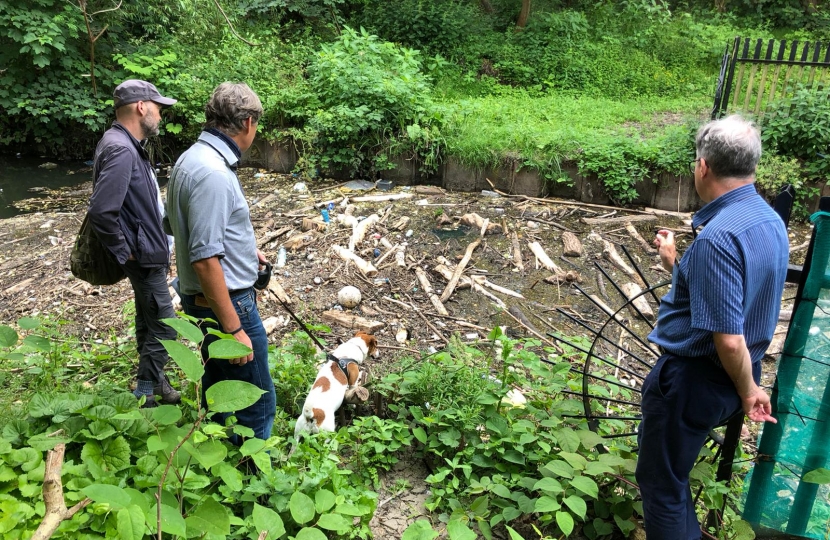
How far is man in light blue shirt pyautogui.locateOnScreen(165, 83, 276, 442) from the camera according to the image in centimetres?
254

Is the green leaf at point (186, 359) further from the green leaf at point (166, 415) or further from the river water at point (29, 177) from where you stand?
the river water at point (29, 177)

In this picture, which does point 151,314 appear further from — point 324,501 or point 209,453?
point 324,501

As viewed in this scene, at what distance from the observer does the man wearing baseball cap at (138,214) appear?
128 inches

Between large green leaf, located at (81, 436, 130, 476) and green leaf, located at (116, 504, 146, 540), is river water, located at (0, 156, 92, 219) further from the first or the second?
green leaf, located at (116, 504, 146, 540)

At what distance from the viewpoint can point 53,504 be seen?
177 centimetres

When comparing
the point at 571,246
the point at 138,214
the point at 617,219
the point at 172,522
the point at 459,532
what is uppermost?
the point at 138,214

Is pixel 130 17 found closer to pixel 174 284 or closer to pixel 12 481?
pixel 174 284

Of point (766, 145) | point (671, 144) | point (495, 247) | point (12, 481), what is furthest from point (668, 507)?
point (766, 145)

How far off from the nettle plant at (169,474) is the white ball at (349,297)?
8.93ft

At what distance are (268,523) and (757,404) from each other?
195 centimetres

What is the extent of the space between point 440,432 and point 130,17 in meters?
11.3

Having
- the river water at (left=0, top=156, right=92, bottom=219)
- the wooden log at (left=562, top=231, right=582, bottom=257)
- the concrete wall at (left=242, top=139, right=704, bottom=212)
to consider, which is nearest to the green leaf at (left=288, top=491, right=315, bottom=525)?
the wooden log at (left=562, top=231, right=582, bottom=257)

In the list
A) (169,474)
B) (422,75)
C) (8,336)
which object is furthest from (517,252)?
(8,336)

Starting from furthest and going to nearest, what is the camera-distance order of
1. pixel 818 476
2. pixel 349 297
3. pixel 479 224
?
pixel 479 224 → pixel 349 297 → pixel 818 476
